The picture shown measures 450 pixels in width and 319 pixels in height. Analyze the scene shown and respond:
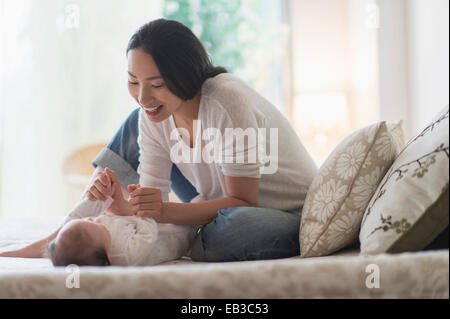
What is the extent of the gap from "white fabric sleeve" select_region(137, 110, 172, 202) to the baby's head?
0.37 metres

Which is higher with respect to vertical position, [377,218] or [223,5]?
[223,5]

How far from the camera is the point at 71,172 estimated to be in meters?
2.79

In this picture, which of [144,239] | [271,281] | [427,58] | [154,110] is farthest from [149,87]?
[427,58]

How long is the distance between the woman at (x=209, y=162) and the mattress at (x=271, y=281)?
0.34 m

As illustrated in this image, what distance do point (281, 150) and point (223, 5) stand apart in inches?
107

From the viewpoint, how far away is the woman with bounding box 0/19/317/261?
1.10 m

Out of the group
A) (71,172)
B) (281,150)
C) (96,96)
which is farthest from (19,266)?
(96,96)

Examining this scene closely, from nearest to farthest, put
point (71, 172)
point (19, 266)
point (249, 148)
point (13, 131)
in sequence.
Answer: point (19, 266)
point (249, 148)
point (71, 172)
point (13, 131)

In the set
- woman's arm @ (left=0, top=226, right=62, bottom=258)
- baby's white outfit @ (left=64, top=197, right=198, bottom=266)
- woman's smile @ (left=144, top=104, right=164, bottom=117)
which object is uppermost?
woman's smile @ (left=144, top=104, right=164, bottom=117)

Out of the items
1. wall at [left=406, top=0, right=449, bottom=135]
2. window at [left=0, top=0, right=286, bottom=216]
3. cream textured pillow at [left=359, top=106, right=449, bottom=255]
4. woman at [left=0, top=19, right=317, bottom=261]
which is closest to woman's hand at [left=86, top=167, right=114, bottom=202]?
woman at [left=0, top=19, right=317, bottom=261]

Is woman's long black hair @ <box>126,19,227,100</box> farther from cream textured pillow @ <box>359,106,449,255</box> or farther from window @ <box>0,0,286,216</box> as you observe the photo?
window @ <box>0,0,286,216</box>

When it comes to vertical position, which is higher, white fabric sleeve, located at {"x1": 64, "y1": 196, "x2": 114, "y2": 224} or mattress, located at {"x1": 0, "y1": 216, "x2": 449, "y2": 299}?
mattress, located at {"x1": 0, "y1": 216, "x2": 449, "y2": 299}

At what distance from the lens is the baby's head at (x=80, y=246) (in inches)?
40.5
